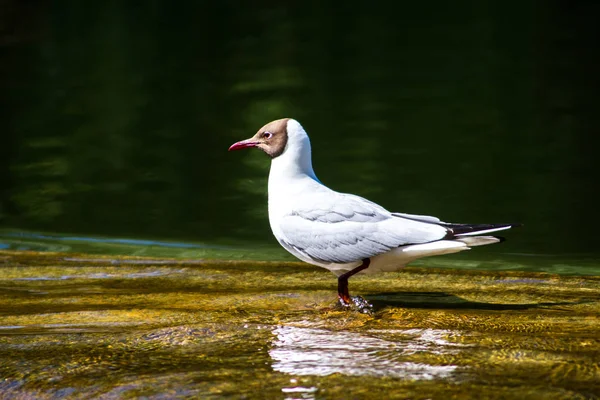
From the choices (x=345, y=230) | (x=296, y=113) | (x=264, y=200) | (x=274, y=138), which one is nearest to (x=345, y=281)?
(x=345, y=230)

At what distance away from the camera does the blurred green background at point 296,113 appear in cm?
1066

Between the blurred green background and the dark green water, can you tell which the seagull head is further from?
the blurred green background

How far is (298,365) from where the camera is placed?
4.52 metres

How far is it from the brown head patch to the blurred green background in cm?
303

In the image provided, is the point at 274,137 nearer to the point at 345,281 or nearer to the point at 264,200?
the point at 345,281

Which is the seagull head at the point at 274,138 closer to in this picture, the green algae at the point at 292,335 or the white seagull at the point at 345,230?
the white seagull at the point at 345,230

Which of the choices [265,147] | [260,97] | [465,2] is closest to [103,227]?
[265,147]

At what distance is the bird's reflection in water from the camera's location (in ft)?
14.4

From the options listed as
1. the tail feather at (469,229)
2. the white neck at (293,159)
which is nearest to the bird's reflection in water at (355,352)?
the tail feather at (469,229)

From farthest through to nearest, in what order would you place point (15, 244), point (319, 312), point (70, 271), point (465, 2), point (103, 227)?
point (465, 2)
point (103, 227)
point (15, 244)
point (70, 271)
point (319, 312)

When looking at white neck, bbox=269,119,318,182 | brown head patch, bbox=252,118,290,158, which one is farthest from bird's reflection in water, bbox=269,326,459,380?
brown head patch, bbox=252,118,290,158

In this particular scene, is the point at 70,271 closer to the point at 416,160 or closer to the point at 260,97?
the point at 416,160

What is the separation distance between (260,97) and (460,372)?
13959 millimetres

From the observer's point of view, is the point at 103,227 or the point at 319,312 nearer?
the point at 319,312
